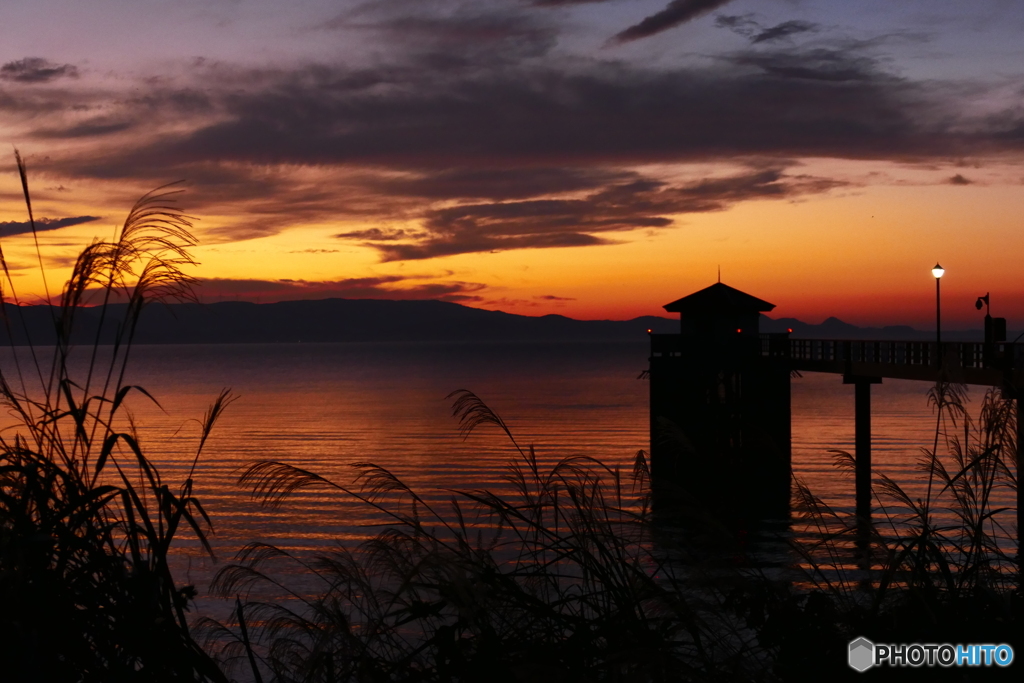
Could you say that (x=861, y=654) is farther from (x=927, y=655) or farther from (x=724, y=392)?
(x=724, y=392)

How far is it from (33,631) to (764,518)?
26859mm

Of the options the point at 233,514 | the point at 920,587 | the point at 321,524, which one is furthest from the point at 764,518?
the point at 920,587

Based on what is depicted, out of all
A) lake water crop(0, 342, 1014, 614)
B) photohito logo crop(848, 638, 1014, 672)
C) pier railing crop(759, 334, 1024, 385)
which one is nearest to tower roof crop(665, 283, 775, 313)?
pier railing crop(759, 334, 1024, 385)

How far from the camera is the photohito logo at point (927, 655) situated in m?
2.82

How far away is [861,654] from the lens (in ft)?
9.30

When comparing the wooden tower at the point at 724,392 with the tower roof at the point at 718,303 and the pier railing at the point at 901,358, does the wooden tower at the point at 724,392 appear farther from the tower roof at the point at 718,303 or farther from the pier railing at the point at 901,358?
the tower roof at the point at 718,303

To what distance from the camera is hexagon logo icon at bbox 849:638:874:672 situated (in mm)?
2793

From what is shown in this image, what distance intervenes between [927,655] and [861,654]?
232mm

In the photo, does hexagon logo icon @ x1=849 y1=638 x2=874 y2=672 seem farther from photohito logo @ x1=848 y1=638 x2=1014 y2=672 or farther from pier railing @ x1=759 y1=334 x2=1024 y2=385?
pier railing @ x1=759 y1=334 x2=1024 y2=385

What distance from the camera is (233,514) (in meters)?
26.0

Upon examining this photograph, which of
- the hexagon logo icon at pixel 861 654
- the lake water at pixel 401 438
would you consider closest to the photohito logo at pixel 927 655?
the hexagon logo icon at pixel 861 654

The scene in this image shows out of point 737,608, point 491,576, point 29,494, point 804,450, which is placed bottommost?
point 804,450

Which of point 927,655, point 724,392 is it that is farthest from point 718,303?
point 927,655

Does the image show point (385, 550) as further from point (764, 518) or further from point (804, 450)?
point (804, 450)
